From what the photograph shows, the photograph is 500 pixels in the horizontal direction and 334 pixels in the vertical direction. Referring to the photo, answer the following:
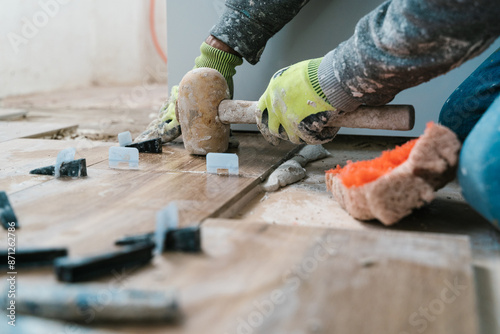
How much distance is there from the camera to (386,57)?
4.09 ft

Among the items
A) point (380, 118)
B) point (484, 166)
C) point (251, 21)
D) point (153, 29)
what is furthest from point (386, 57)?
point (153, 29)

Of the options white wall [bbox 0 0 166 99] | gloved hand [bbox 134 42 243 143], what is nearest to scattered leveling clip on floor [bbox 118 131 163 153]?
gloved hand [bbox 134 42 243 143]

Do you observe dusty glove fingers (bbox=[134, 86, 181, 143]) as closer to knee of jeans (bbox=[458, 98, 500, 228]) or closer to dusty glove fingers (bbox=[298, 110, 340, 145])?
dusty glove fingers (bbox=[298, 110, 340, 145])

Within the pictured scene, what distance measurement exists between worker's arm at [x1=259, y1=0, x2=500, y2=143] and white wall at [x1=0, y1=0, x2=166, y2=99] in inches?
137

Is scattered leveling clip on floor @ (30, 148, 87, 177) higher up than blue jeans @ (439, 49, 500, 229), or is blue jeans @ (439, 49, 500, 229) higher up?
blue jeans @ (439, 49, 500, 229)

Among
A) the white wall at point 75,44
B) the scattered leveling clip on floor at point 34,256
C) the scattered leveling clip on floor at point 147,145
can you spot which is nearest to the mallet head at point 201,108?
the scattered leveling clip on floor at point 147,145

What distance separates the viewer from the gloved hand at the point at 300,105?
148 cm

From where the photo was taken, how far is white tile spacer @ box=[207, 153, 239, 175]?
161cm

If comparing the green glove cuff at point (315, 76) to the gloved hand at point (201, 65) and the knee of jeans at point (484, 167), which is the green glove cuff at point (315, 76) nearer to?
the knee of jeans at point (484, 167)

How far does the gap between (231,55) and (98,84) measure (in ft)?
13.0

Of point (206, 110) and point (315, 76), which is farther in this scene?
point (206, 110)

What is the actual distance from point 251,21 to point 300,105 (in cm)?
60

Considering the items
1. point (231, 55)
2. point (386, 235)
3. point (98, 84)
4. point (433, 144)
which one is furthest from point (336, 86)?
point (98, 84)

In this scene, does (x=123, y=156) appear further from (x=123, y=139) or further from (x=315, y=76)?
(x=315, y=76)
